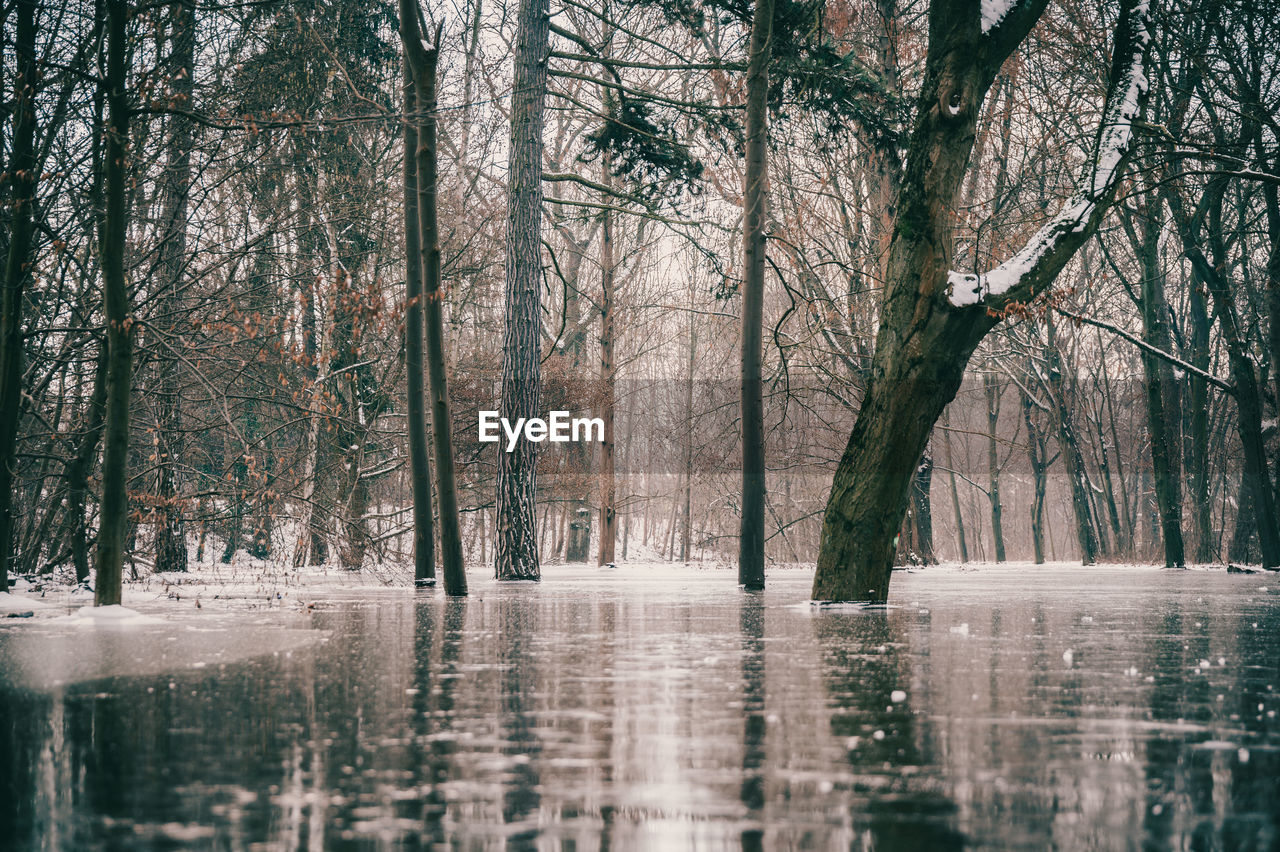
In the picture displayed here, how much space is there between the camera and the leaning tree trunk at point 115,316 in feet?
30.7

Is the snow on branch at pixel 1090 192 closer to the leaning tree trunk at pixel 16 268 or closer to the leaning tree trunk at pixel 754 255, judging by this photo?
the leaning tree trunk at pixel 754 255

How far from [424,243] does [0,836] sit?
11211 millimetres

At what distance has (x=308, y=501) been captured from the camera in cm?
1446

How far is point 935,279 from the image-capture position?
418 inches

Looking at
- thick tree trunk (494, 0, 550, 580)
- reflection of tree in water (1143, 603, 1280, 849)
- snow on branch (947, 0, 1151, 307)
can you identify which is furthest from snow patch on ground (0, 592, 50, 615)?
reflection of tree in water (1143, 603, 1280, 849)

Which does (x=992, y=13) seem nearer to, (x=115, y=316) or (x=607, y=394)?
(x=115, y=316)

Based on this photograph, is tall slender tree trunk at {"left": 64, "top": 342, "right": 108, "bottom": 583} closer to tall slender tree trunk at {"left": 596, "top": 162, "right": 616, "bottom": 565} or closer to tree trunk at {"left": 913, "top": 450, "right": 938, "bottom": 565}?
tree trunk at {"left": 913, "top": 450, "right": 938, "bottom": 565}

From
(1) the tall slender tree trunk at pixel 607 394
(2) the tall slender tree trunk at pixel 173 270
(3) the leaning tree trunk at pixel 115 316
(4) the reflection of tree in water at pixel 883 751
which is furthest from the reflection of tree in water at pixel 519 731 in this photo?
(1) the tall slender tree trunk at pixel 607 394

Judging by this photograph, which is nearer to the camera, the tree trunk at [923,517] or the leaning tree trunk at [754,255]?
the leaning tree trunk at [754,255]

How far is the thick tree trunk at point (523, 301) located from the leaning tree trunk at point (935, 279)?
834 cm

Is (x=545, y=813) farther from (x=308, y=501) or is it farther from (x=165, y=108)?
(x=308, y=501)

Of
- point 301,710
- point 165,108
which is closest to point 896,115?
point 165,108

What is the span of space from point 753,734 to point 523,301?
50.8 ft

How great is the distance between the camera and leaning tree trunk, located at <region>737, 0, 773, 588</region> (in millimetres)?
15000
